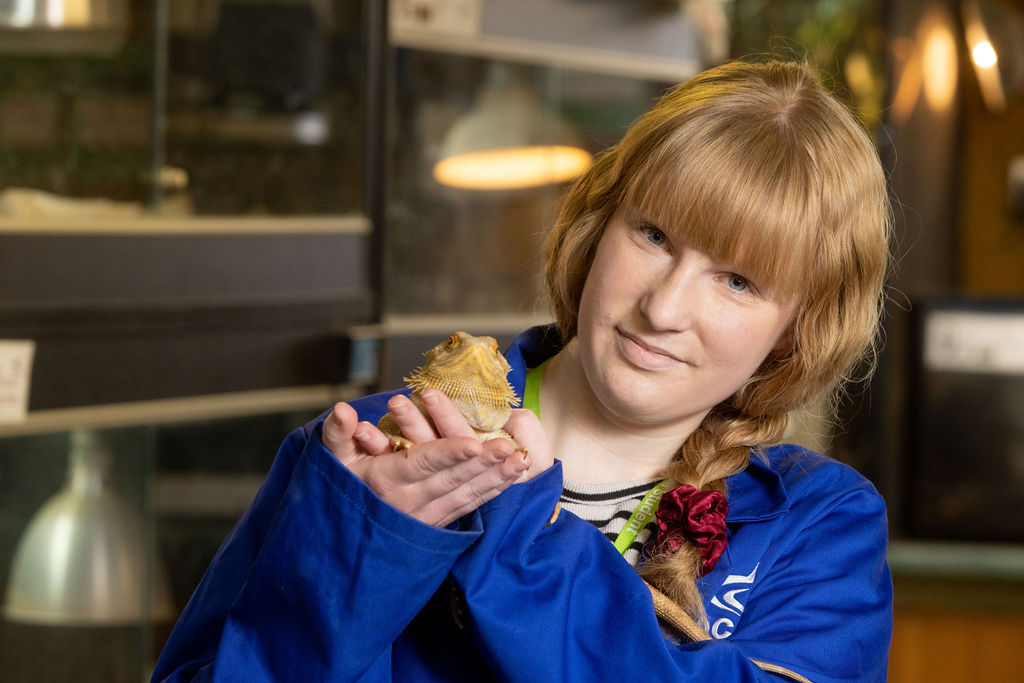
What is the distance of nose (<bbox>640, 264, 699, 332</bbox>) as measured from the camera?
3.34 feet

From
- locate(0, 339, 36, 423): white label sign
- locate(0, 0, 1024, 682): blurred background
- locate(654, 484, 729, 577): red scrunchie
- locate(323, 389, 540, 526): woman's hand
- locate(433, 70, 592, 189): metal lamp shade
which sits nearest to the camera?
locate(323, 389, 540, 526): woman's hand

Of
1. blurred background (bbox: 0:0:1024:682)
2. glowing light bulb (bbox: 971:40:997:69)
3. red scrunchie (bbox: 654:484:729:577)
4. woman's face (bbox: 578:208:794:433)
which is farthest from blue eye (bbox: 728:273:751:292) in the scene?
glowing light bulb (bbox: 971:40:997:69)

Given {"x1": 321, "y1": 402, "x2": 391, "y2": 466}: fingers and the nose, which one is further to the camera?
the nose

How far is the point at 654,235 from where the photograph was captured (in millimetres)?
1082

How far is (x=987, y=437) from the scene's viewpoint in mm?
3395

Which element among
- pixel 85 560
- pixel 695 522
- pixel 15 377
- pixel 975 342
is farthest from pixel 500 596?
pixel 975 342

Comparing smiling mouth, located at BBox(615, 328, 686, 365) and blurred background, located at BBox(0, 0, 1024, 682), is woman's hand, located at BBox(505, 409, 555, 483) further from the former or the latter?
blurred background, located at BBox(0, 0, 1024, 682)

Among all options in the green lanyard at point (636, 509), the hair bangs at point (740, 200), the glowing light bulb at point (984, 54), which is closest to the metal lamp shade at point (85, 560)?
the green lanyard at point (636, 509)

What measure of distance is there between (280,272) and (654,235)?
134 centimetres

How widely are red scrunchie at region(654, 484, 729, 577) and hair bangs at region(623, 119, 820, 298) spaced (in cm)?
22

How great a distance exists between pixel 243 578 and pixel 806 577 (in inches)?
22.1

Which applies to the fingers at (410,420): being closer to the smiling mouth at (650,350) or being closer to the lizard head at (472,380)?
the lizard head at (472,380)

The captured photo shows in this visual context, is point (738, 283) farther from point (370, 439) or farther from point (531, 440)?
→ point (370, 439)

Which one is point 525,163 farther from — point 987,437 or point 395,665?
point 395,665
